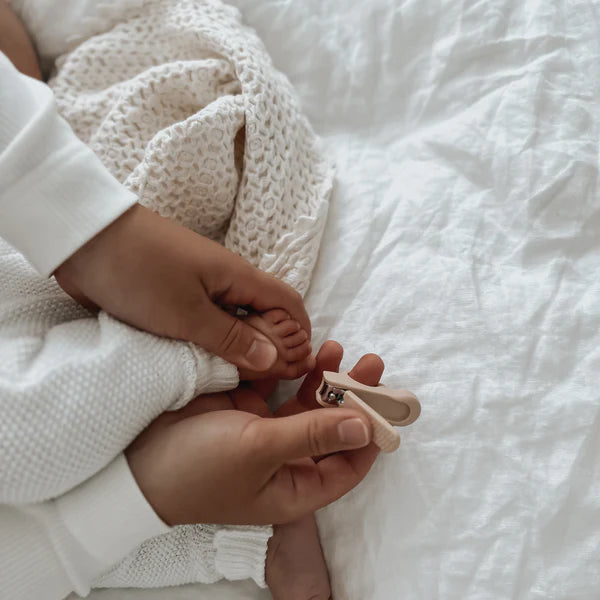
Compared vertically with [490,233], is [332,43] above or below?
above

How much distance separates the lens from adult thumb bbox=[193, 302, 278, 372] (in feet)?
2.11

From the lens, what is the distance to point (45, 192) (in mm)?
607

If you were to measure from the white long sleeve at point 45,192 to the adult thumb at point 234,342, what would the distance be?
5.3 inches

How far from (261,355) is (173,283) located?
0.37 feet

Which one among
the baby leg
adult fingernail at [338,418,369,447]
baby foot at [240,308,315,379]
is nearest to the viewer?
adult fingernail at [338,418,369,447]

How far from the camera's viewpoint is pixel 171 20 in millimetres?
840

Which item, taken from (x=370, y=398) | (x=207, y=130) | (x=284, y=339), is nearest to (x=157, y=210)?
(x=207, y=130)

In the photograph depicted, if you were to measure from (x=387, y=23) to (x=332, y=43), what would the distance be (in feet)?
0.25

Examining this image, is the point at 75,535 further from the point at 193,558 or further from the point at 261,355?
the point at 261,355

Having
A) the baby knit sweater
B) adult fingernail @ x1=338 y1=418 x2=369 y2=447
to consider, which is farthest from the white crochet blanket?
adult fingernail @ x1=338 y1=418 x2=369 y2=447

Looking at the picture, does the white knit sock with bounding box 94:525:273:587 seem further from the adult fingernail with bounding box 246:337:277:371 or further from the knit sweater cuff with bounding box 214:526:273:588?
the adult fingernail with bounding box 246:337:277:371

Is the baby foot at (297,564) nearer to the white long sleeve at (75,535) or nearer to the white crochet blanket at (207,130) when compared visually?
the white long sleeve at (75,535)

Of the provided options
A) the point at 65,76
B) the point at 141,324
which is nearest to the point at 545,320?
the point at 141,324

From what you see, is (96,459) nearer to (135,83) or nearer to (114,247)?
(114,247)
